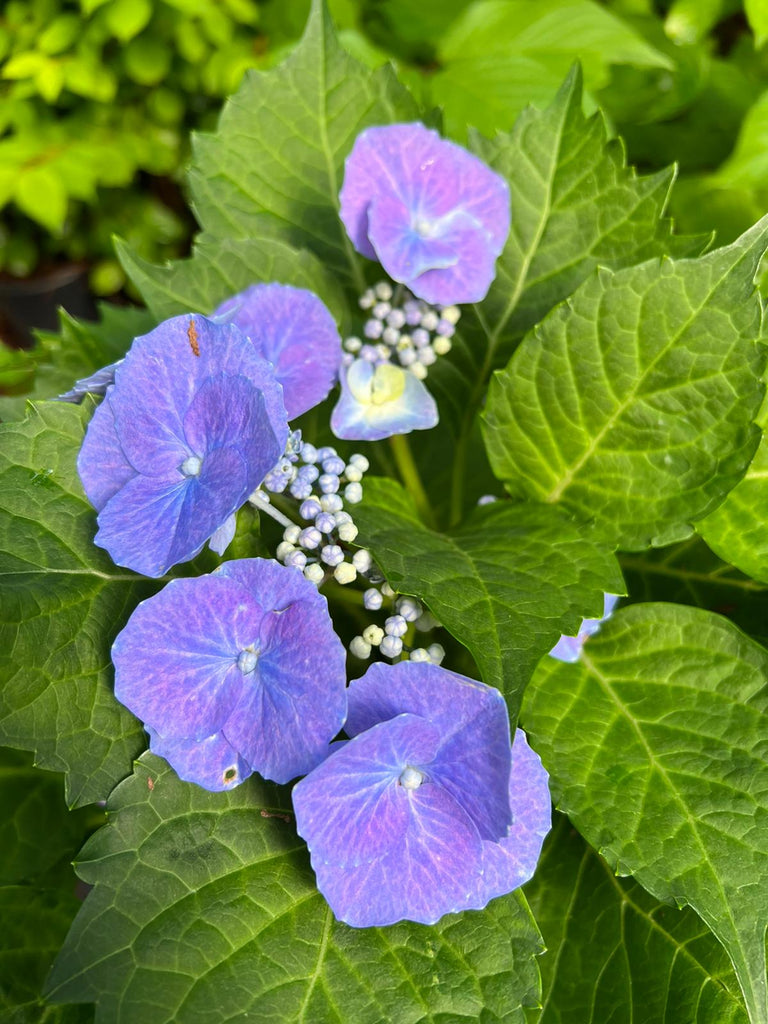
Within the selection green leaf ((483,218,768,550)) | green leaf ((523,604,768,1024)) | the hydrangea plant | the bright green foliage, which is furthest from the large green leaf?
the bright green foliage

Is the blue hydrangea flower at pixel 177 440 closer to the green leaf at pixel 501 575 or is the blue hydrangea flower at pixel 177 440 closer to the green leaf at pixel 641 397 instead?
the green leaf at pixel 501 575

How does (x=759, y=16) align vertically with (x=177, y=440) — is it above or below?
above

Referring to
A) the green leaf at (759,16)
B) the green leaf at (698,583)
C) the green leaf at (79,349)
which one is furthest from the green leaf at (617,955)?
the green leaf at (759,16)

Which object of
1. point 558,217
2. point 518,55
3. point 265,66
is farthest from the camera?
point 265,66

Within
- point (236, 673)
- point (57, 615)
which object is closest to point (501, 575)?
point (236, 673)

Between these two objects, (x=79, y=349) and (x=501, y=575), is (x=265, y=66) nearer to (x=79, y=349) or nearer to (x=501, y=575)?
(x=79, y=349)

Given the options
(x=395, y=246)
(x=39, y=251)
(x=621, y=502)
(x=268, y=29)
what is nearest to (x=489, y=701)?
(x=621, y=502)
